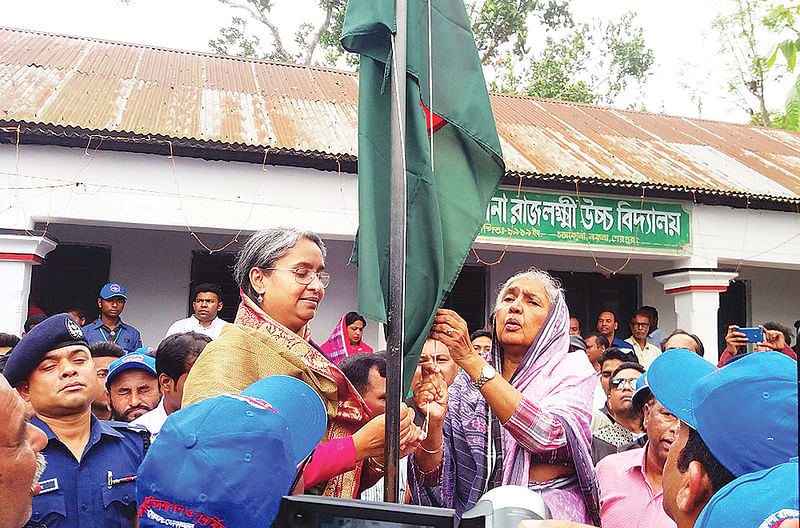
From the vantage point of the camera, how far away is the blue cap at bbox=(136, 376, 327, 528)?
130 centimetres

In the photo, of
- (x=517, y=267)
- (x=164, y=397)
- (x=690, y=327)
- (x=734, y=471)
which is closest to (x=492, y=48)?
(x=517, y=267)

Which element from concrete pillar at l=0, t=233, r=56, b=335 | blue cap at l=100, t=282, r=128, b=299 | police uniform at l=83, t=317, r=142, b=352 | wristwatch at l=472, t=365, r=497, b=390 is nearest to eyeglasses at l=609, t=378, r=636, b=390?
wristwatch at l=472, t=365, r=497, b=390

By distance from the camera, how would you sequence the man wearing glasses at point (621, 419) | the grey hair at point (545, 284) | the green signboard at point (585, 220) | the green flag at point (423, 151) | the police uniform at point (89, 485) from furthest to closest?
the green signboard at point (585, 220) < the man wearing glasses at point (621, 419) < the grey hair at point (545, 284) < the police uniform at point (89, 485) < the green flag at point (423, 151)

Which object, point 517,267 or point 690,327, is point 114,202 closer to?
point 517,267

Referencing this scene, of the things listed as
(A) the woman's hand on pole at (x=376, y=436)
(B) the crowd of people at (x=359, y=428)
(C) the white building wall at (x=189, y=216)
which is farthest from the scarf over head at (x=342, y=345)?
(A) the woman's hand on pole at (x=376, y=436)

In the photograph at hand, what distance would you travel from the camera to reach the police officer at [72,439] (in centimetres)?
214

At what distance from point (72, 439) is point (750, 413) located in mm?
2001

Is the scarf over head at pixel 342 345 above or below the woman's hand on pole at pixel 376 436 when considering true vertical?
above

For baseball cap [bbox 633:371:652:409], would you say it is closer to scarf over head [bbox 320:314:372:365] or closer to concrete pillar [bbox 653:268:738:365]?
scarf over head [bbox 320:314:372:365]

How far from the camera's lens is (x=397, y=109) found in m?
1.90

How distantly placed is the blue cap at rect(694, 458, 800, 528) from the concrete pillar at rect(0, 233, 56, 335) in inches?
248

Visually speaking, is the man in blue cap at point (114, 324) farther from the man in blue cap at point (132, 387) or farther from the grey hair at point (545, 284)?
the grey hair at point (545, 284)

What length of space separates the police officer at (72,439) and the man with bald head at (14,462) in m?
0.71

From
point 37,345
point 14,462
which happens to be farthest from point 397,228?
point 37,345
